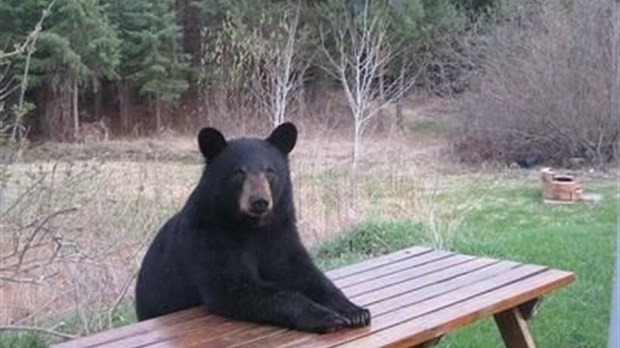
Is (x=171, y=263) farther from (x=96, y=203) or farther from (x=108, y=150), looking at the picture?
(x=108, y=150)

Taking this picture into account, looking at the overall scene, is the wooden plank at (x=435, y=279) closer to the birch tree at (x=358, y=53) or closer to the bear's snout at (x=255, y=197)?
the bear's snout at (x=255, y=197)

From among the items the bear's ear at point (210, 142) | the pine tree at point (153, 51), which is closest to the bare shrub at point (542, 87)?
the pine tree at point (153, 51)

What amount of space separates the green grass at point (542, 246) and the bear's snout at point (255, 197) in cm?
112

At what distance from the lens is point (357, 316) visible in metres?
1.52

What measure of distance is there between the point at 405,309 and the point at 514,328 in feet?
1.37

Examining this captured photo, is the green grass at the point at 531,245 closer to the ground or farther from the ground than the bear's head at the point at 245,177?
closer to the ground

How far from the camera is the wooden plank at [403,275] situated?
1.81 metres

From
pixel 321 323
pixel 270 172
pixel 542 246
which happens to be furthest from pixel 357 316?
pixel 542 246

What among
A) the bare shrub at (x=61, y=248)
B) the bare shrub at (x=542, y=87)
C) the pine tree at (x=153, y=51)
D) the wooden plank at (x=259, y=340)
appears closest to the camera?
Answer: the wooden plank at (x=259, y=340)

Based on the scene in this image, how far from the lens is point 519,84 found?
Result: 6.67 meters

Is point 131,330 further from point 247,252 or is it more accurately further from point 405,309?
point 405,309

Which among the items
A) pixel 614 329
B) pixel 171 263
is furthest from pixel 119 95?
pixel 614 329

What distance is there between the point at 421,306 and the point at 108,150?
2.54 metres

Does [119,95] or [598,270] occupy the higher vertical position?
[119,95]
